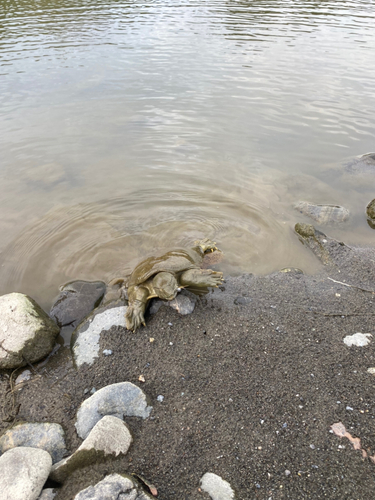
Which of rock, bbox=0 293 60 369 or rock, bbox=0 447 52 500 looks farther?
rock, bbox=0 293 60 369

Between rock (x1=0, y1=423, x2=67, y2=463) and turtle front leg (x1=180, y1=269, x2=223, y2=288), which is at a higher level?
turtle front leg (x1=180, y1=269, x2=223, y2=288)

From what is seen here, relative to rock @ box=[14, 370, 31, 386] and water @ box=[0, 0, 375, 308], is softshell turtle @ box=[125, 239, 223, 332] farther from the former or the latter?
rock @ box=[14, 370, 31, 386]

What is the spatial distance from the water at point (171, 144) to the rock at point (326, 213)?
17 centimetres

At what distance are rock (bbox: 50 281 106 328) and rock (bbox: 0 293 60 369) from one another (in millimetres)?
249

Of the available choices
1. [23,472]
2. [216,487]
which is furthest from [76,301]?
[216,487]

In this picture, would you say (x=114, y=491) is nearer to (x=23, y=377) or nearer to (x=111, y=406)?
(x=111, y=406)

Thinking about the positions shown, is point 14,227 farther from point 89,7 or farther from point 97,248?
point 89,7

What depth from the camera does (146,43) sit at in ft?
45.2

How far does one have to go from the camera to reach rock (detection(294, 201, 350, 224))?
542cm

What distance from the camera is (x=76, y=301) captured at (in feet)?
13.4

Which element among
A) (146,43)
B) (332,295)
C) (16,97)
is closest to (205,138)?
(332,295)

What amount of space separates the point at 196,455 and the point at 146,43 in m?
15.1

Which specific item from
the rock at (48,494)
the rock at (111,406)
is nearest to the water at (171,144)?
the rock at (111,406)

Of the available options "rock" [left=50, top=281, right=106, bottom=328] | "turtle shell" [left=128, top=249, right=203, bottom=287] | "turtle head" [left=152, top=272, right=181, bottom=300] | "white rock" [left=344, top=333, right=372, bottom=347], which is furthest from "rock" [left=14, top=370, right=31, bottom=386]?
"white rock" [left=344, top=333, right=372, bottom=347]
